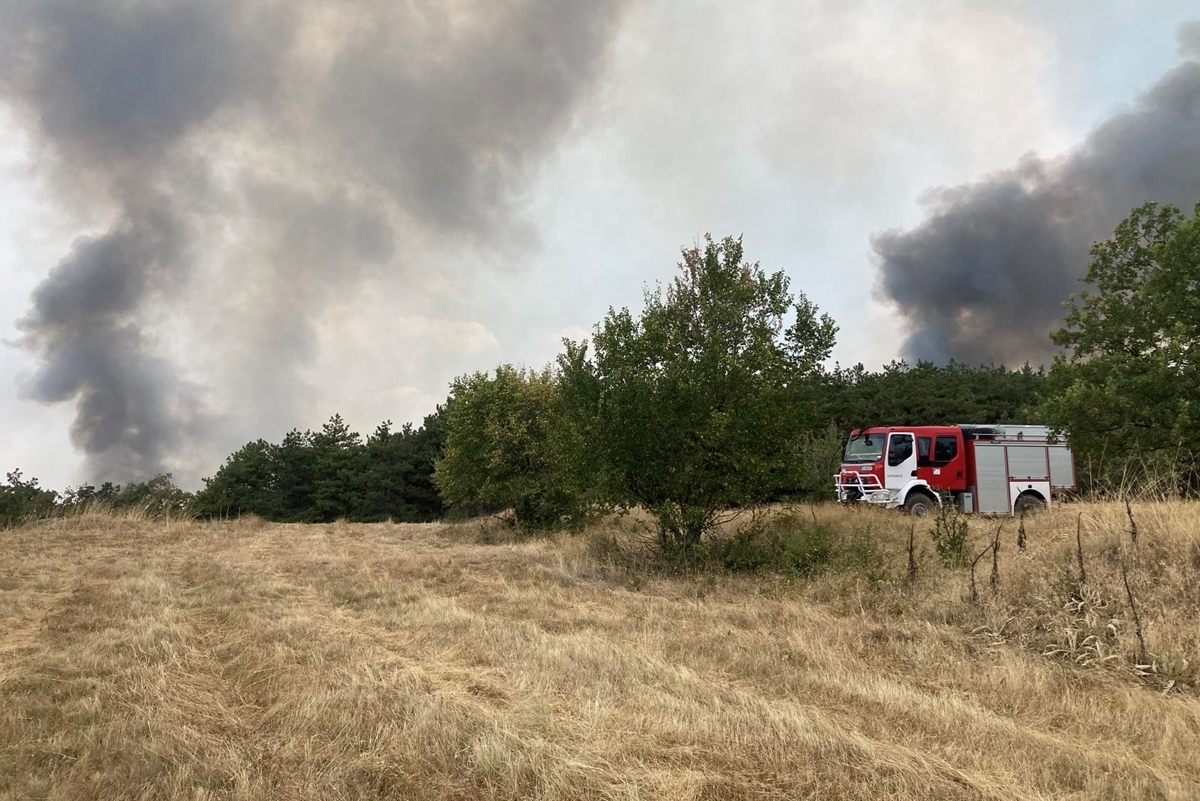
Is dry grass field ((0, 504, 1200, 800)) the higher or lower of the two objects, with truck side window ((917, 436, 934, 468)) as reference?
lower

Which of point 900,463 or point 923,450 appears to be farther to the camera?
point 923,450

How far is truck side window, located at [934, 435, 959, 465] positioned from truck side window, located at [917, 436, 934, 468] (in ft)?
0.90

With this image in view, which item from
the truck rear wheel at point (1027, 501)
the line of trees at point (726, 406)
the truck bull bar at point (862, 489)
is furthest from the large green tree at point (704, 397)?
the truck rear wheel at point (1027, 501)

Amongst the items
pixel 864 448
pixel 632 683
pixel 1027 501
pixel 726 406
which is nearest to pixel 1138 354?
pixel 1027 501

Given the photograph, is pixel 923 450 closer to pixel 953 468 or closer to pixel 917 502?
pixel 953 468

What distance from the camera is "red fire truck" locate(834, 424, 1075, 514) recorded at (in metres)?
21.1

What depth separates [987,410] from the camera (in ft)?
177

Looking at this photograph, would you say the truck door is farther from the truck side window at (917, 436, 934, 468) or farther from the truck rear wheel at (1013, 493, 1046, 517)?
the truck rear wheel at (1013, 493, 1046, 517)

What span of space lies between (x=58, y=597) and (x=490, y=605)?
21.7 ft

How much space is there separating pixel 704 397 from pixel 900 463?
1138 cm

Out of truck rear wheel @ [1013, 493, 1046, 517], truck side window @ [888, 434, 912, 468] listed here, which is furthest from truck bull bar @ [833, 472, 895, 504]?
truck rear wheel @ [1013, 493, 1046, 517]

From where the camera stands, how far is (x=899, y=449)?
21281mm

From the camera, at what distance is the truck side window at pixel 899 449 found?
21.2 m

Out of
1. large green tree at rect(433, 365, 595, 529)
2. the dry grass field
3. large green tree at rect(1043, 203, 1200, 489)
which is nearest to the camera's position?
the dry grass field
